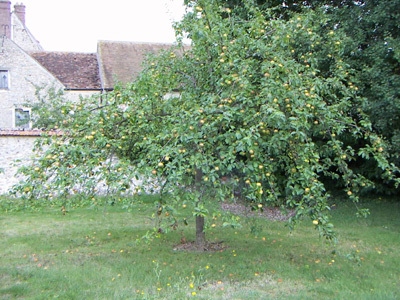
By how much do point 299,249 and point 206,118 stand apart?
13.7 ft

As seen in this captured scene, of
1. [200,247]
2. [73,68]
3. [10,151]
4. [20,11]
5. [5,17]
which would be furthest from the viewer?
[20,11]

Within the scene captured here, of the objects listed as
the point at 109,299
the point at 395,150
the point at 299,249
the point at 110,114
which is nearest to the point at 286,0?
the point at 395,150

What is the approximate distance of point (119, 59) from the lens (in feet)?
73.9

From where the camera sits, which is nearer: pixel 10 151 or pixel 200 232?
pixel 200 232

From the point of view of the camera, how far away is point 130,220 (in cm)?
1091

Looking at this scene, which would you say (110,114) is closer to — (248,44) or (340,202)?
(248,44)

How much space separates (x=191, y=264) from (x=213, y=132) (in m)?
2.50

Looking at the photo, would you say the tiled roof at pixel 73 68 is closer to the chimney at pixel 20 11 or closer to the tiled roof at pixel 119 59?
the tiled roof at pixel 119 59

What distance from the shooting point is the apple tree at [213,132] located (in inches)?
196

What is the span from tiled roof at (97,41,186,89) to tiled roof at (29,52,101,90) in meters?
0.68

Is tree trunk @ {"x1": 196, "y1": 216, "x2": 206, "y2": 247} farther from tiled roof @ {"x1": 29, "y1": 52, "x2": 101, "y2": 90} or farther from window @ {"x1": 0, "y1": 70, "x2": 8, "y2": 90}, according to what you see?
window @ {"x1": 0, "y1": 70, "x2": 8, "y2": 90}

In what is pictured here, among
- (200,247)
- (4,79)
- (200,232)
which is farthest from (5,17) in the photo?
(200,247)

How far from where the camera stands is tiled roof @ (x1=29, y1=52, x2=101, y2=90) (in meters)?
21.0

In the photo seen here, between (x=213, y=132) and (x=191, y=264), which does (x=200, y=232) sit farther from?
(x=213, y=132)
